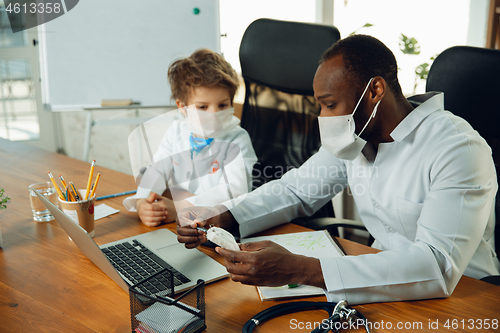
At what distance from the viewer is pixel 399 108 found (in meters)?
1.16

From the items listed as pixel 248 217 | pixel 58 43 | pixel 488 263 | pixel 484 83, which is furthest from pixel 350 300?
pixel 58 43

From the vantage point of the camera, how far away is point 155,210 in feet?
3.99

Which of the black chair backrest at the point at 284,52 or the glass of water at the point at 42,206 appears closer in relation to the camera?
the glass of water at the point at 42,206

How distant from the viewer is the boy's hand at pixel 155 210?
3.95 feet

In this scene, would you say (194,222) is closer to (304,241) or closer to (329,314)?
(304,241)

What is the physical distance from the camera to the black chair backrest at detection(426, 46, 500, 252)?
121 centimetres

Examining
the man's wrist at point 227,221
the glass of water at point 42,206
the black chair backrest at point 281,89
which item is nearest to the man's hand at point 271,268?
the man's wrist at point 227,221

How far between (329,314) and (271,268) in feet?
0.46

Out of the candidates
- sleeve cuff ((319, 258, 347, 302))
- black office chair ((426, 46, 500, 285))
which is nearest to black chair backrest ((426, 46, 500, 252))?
black office chair ((426, 46, 500, 285))

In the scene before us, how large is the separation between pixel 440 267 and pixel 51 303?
0.79 meters

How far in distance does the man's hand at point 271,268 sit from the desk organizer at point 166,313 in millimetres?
120

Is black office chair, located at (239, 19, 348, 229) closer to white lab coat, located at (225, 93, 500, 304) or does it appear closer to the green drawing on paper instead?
white lab coat, located at (225, 93, 500, 304)

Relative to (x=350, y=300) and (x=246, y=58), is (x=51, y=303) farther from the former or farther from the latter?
(x=246, y=58)

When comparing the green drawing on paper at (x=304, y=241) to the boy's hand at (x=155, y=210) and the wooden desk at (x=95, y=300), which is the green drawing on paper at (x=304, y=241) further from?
the boy's hand at (x=155, y=210)
